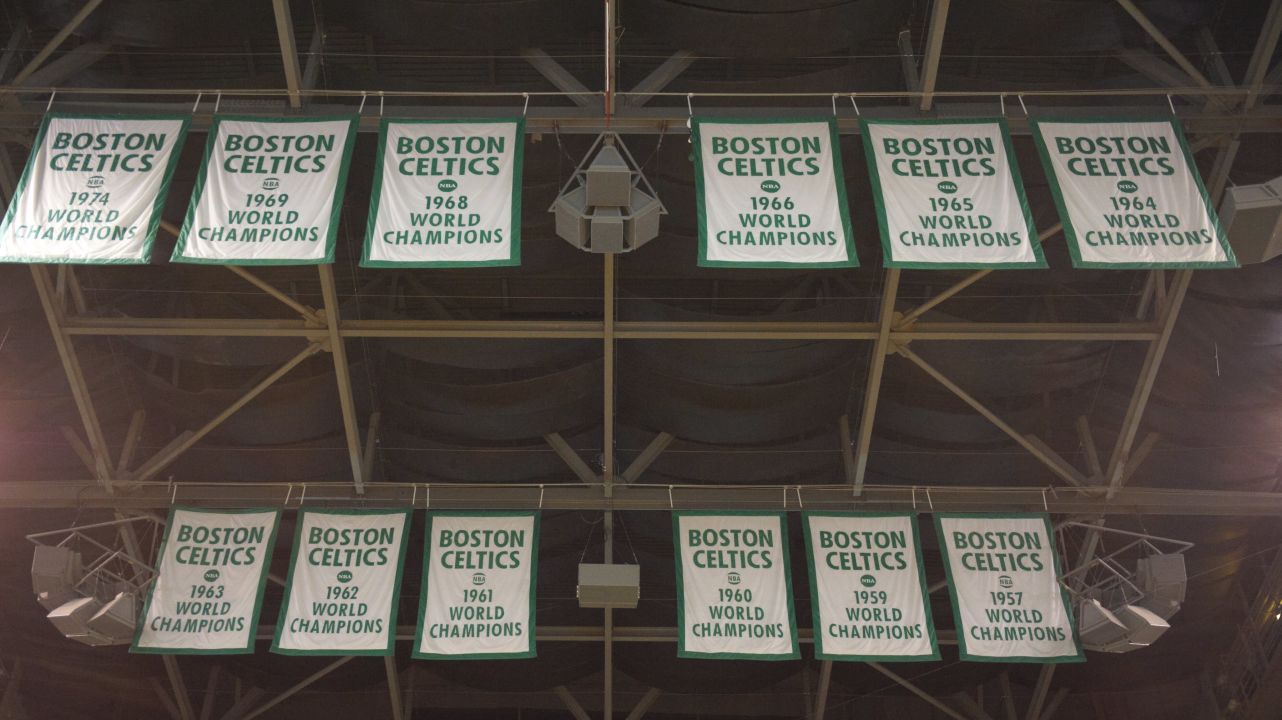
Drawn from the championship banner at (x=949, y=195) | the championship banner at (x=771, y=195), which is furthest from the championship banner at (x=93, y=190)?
the championship banner at (x=949, y=195)

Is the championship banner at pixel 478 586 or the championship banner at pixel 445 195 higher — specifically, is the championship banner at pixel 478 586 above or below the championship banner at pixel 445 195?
below

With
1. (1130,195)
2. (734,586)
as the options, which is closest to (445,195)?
(734,586)

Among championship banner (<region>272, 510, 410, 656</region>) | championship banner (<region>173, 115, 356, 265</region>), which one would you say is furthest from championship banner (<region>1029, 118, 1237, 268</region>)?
championship banner (<region>272, 510, 410, 656</region>)

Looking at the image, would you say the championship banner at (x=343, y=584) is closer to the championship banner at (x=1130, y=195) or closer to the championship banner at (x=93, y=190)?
the championship banner at (x=93, y=190)

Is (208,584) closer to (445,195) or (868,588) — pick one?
(445,195)

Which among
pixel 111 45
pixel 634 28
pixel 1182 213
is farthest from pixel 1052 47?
pixel 111 45

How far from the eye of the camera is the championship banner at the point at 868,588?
16.2 meters

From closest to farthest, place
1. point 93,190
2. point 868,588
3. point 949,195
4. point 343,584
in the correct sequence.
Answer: point 93,190
point 949,195
point 343,584
point 868,588

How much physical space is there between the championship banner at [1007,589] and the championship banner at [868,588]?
0.50 metres

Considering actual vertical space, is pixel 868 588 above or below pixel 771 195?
below

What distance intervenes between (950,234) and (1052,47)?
11.9ft

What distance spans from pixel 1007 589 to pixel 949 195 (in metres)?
5.78

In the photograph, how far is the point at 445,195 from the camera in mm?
14750

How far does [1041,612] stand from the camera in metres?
16.4
